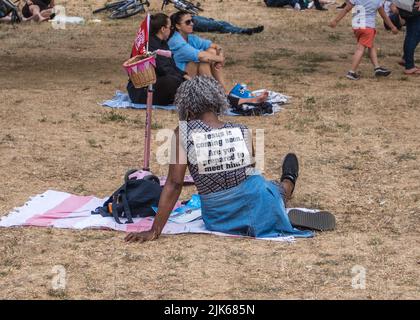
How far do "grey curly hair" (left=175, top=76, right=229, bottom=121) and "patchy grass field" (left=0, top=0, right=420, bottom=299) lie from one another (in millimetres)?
873

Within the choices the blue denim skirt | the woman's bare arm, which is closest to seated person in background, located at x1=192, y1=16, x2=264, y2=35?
the blue denim skirt

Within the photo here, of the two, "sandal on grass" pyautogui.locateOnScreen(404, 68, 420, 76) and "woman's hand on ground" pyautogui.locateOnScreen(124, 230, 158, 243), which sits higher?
"woman's hand on ground" pyautogui.locateOnScreen(124, 230, 158, 243)

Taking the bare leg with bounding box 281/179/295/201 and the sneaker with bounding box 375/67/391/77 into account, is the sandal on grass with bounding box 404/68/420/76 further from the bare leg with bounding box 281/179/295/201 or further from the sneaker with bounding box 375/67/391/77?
the bare leg with bounding box 281/179/295/201

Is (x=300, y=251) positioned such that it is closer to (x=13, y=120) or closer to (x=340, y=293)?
(x=340, y=293)

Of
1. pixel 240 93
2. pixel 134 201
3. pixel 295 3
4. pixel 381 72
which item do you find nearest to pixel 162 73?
pixel 240 93

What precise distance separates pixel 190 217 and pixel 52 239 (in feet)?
3.39

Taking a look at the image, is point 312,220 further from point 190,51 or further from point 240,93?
point 190,51

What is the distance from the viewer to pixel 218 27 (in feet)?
52.9

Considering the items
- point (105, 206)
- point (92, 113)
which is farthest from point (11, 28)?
point (105, 206)

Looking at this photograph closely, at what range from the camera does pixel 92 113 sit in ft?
33.3

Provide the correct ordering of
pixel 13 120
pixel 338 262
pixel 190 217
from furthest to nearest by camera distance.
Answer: pixel 13 120, pixel 190 217, pixel 338 262

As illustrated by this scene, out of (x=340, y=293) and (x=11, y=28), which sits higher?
(x=340, y=293)

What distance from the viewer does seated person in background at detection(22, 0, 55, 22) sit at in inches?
673

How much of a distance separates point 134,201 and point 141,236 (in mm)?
523
